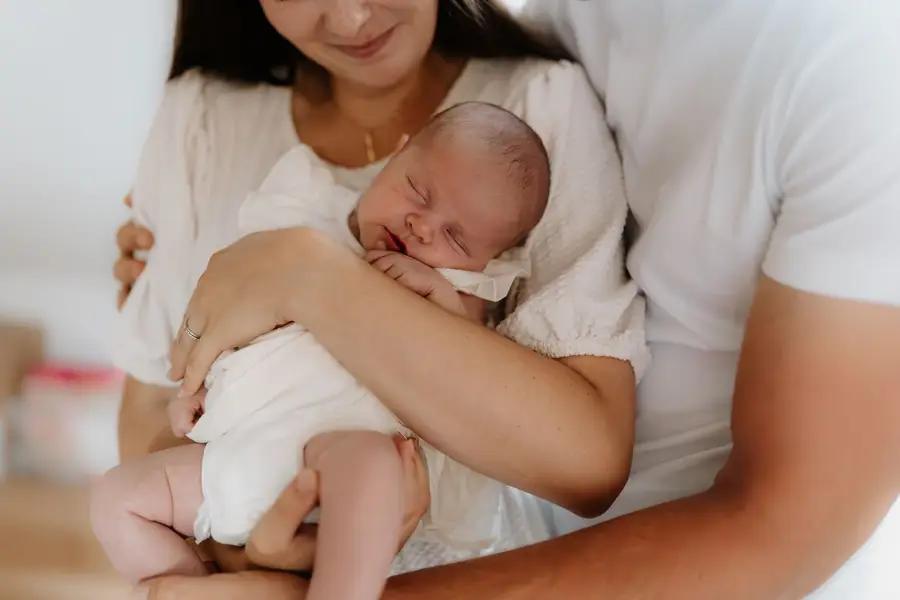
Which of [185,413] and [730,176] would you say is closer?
[730,176]

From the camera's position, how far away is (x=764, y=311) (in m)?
0.73

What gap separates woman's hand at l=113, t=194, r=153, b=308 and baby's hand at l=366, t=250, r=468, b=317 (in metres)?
0.47

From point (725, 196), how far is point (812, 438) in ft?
0.81

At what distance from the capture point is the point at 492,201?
0.87m

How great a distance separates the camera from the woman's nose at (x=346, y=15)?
94cm

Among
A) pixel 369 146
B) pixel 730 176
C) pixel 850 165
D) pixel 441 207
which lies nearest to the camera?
pixel 850 165

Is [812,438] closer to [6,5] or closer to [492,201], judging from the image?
[492,201]

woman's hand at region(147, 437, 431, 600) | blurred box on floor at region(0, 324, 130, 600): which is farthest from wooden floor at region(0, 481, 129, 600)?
woman's hand at region(147, 437, 431, 600)

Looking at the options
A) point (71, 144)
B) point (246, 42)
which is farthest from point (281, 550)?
point (71, 144)

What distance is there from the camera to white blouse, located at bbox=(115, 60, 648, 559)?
0.87 metres

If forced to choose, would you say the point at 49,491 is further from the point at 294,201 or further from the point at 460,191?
the point at 460,191

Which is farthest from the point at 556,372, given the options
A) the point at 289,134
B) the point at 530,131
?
the point at 289,134

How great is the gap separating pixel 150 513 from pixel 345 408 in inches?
8.7

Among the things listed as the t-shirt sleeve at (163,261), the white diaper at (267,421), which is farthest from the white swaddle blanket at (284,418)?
the t-shirt sleeve at (163,261)
